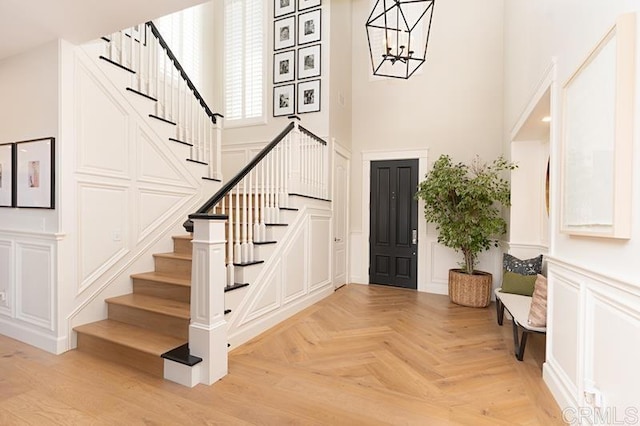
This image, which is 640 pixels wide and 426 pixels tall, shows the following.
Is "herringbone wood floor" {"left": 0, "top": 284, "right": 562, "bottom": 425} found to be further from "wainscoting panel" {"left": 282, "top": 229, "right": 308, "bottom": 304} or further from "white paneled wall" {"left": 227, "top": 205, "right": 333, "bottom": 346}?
"wainscoting panel" {"left": 282, "top": 229, "right": 308, "bottom": 304}

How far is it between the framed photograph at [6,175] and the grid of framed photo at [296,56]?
3.40m

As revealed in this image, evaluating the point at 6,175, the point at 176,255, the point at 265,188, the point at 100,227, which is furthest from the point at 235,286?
the point at 6,175

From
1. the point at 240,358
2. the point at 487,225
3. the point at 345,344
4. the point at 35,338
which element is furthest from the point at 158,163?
the point at 487,225

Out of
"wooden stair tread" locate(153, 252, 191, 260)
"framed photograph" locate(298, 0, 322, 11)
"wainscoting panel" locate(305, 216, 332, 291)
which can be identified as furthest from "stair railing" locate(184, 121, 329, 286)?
"framed photograph" locate(298, 0, 322, 11)

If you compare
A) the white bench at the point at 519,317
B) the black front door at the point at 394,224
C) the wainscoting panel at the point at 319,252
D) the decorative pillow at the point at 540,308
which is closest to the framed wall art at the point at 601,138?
the decorative pillow at the point at 540,308

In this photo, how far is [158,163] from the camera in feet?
11.9

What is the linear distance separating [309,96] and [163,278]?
11.3ft

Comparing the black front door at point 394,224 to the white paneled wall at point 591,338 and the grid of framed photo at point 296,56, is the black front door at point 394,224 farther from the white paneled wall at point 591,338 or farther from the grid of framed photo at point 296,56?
the white paneled wall at point 591,338

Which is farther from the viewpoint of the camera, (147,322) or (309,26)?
(309,26)

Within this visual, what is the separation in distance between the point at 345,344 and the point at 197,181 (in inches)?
111

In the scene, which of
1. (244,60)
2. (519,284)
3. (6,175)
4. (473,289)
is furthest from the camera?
(244,60)

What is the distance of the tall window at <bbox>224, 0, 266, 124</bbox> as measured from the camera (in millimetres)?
5457

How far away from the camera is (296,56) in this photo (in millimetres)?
5152

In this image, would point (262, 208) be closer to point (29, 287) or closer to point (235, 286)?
point (235, 286)
